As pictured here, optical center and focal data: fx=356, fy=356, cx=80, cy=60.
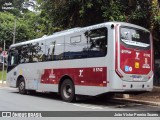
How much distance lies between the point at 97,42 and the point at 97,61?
80 cm

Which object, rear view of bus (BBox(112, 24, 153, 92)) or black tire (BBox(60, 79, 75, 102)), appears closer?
rear view of bus (BBox(112, 24, 153, 92))

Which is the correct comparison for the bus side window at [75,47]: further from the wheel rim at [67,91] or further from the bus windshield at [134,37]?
the bus windshield at [134,37]

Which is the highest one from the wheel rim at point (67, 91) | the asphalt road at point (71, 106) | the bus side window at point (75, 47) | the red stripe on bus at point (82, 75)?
the bus side window at point (75, 47)

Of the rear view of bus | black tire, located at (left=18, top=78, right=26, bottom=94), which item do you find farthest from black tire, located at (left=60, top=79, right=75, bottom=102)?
black tire, located at (left=18, top=78, right=26, bottom=94)

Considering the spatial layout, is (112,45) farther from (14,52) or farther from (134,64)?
(14,52)

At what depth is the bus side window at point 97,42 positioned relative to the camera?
1431 cm

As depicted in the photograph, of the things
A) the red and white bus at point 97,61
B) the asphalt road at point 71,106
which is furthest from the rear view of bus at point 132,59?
the asphalt road at point 71,106

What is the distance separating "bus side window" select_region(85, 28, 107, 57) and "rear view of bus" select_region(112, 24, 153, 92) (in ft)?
2.02

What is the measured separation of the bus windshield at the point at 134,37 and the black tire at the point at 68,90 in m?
3.38

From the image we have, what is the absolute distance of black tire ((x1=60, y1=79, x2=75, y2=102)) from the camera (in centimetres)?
1595

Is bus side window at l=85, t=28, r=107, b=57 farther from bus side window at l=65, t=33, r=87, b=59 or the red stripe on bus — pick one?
the red stripe on bus

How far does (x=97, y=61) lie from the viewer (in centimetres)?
1449

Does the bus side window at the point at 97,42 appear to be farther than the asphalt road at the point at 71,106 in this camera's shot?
Yes

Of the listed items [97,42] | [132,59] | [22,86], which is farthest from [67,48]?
[22,86]
